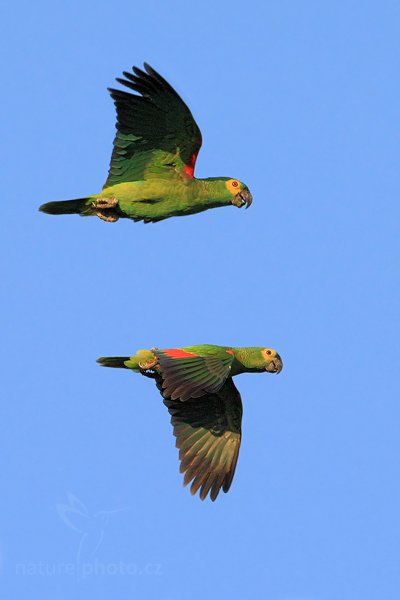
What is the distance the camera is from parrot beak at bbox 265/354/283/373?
968 inches

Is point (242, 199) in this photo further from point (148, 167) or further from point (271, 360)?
point (271, 360)

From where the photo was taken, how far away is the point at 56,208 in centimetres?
2398

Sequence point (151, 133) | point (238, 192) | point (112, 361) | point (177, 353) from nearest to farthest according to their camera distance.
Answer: point (177, 353), point (112, 361), point (151, 133), point (238, 192)

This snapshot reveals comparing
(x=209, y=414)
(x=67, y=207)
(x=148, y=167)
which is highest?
(x=148, y=167)

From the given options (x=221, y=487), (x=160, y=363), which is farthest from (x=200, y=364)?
(x=221, y=487)

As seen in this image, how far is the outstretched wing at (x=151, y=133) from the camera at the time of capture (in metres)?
23.6

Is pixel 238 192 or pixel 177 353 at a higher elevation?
pixel 238 192

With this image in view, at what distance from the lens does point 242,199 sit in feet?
81.9

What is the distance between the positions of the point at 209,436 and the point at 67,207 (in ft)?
13.2

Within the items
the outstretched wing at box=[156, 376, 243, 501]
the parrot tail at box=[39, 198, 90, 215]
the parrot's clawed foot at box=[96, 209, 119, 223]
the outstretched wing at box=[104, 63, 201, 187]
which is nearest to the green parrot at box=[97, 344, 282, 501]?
the outstretched wing at box=[156, 376, 243, 501]

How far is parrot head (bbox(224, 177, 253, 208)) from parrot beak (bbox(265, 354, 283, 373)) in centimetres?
240

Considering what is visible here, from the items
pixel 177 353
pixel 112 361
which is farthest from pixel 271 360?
pixel 112 361

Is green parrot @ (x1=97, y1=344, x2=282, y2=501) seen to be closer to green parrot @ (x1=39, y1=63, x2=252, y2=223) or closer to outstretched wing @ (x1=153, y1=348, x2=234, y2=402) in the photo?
outstretched wing @ (x1=153, y1=348, x2=234, y2=402)

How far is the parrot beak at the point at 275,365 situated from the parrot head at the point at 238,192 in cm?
240
